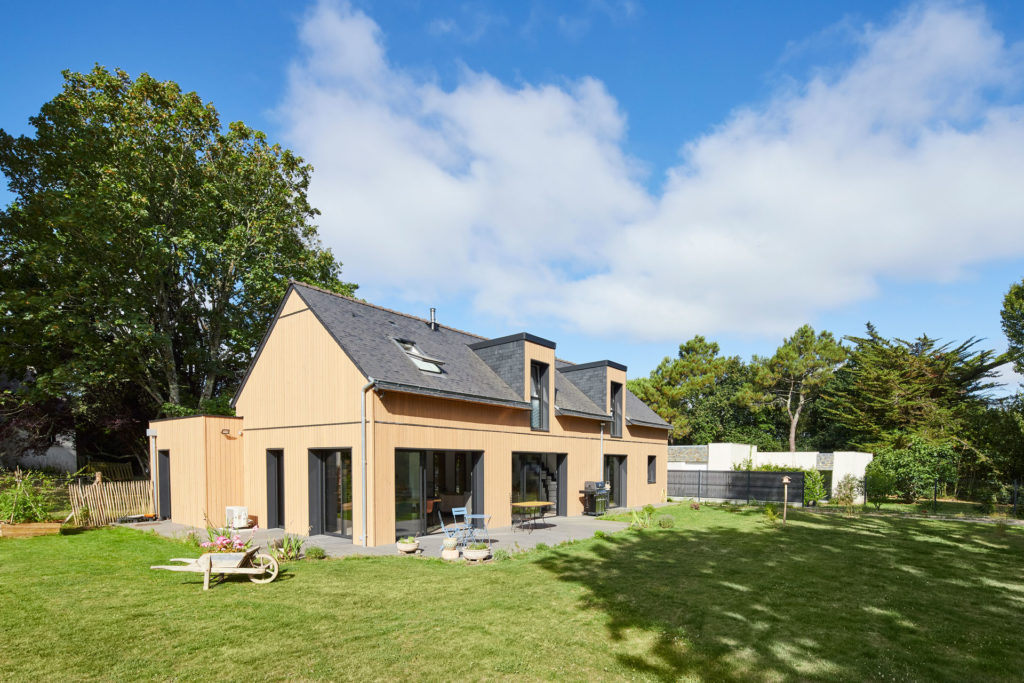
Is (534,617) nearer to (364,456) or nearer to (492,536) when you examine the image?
(364,456)

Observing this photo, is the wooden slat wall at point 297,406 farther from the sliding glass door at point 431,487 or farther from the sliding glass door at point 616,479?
the sliding glass door at point 616,479

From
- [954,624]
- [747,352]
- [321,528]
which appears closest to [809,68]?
[954,624]

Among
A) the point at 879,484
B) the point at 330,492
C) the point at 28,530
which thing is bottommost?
the point at 879,484

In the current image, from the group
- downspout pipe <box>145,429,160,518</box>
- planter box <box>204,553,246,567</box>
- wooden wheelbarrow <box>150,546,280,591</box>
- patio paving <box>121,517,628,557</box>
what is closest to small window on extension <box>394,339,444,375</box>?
patio paving <box>121,517,628,557</box>

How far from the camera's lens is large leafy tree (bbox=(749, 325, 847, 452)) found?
4384cm

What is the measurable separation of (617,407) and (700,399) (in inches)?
1165

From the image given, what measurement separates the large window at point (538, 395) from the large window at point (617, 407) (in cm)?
511

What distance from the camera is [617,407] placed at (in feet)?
74.3

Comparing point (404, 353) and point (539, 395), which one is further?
point (539, 395)

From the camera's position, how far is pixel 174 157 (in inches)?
837

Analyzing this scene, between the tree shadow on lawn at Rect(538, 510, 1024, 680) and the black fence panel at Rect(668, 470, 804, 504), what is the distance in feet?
32.0

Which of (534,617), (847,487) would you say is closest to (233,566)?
(534,617)

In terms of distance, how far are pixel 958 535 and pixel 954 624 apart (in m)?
9.67

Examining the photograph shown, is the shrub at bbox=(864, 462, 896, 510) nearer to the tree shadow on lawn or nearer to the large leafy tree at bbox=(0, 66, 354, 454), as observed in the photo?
the tree shadow on lawn
